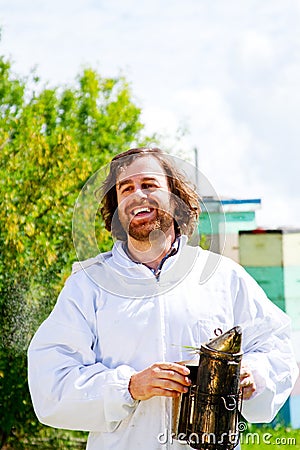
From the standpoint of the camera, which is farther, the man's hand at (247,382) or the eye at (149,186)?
the eye at (149,186)

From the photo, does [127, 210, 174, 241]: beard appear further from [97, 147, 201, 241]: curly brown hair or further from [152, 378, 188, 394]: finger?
[152, 378, 188, 394]: finger

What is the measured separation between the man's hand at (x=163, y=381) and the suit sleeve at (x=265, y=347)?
0.29 m

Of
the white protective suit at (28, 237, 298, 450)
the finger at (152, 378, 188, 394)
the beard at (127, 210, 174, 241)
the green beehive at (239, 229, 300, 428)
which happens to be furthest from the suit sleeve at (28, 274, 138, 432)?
the green beehive at (239, 229, 300, 428)

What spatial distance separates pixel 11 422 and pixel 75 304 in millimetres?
3019

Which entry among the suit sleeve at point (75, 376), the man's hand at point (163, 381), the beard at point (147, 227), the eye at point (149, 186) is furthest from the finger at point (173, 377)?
the eye at point (149, 186)

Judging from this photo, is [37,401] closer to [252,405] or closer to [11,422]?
[252,405]

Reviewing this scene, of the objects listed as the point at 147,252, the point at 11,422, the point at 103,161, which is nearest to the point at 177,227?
the point at 147,252

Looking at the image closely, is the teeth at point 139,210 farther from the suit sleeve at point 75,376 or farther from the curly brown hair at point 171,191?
the suit sleeve at point 75,376

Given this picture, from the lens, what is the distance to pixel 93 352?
107 inches

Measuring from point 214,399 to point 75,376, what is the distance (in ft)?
1.34

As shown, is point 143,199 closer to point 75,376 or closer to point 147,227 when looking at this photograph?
point 147,227

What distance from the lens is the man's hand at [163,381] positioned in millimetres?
2510

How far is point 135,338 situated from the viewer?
2701 mm

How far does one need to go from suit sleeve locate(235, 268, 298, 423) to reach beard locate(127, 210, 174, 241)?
31 cm
